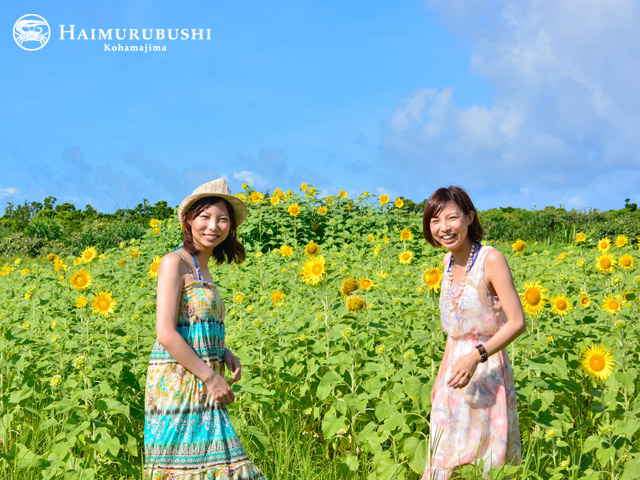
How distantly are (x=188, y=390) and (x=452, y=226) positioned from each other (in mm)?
1382

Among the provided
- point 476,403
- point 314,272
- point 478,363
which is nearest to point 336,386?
point 314,272

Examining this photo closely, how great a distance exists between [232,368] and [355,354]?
1014mm

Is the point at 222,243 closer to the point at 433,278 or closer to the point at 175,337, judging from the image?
the point at 175,337

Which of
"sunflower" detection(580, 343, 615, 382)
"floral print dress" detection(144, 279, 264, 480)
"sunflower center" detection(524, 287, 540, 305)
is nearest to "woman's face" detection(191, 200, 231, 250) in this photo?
"floral print dress" detection(144, 279, 264, 480)

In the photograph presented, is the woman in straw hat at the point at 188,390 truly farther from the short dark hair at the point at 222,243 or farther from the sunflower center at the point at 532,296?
the sunflower center at the point at 532,296

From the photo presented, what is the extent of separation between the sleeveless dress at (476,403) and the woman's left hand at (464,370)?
198 mm

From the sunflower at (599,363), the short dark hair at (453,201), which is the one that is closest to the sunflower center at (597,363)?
the sunflower at (599,363)

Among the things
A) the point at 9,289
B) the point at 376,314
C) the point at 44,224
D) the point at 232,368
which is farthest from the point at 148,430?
the point at 44,224

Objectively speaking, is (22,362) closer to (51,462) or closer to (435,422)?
(51,462)

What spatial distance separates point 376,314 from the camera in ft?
14.5

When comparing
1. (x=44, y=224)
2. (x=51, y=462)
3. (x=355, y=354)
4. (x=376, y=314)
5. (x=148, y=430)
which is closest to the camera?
(x=148, y=430)

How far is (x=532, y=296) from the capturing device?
370cm

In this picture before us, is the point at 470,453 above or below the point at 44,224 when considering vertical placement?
below

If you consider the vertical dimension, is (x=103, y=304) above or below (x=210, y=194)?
below
